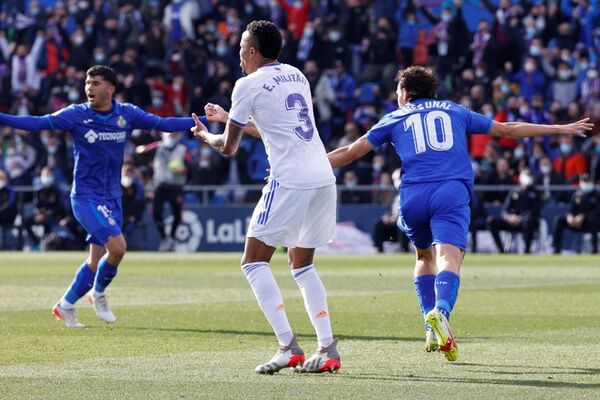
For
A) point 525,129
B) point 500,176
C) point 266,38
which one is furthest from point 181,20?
point 266,38

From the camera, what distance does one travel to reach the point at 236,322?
13.3 meters

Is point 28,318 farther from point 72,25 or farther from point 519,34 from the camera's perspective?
point 72,25

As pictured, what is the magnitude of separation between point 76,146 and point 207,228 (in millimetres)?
18882

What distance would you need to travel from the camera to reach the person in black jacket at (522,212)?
29266 millimetres

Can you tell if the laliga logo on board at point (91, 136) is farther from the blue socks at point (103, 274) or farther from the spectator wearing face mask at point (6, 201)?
the spectator wearing face mask at point (6, 201)

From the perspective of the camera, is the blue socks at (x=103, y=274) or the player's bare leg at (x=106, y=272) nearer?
the player's bare leg at (x=106, y=272)

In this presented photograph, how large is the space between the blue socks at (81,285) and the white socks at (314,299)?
15.1 ft

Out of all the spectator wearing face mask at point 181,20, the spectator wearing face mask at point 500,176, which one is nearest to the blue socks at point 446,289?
the spectator wearing face mask at point 500,176

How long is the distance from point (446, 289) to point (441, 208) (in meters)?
0.62

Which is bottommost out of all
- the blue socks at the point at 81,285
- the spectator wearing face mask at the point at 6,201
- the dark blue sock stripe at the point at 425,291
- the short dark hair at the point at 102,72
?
the spectator wearing face mask at the point at 6,201

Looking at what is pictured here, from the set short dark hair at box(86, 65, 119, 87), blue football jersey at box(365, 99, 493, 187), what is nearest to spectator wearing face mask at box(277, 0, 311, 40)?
short dark hair at box(86, 65, 119, 87)

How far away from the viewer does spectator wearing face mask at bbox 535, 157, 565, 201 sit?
97.8ft

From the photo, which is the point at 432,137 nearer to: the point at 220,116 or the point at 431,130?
the point at 431,130

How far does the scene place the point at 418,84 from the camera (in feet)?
33.0
